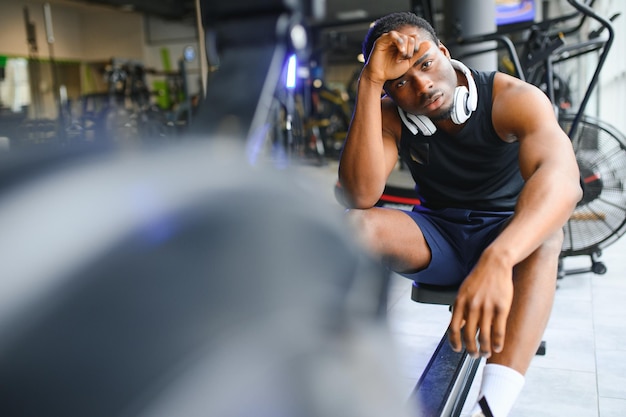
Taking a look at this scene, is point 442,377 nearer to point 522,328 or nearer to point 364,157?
point 522,328

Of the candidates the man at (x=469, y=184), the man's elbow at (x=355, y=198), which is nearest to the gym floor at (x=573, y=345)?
the man's elbow at (x=355, y=198)

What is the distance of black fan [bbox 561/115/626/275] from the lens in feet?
8.21

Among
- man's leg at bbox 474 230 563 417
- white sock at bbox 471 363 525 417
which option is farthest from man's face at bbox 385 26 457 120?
white sock at bbox 471 363 525 417

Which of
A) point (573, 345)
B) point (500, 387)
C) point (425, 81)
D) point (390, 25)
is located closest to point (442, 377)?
point (500, 387)

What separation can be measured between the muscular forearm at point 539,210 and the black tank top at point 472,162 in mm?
328

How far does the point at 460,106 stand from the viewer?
1.23m

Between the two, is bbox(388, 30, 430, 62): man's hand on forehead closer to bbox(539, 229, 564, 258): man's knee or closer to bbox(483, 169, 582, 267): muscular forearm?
bbox(483, 169, 582, 267): muscular forearm

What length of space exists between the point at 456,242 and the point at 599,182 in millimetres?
1432

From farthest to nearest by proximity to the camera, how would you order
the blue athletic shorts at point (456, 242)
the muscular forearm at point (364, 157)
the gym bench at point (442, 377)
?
the blue athletic shorts at point (456, 242) → the muscular forearm at point (364, 157) → the gym bench at point (442, 377)

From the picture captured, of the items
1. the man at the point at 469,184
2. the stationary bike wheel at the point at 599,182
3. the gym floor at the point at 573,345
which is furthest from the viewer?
the stationary bike wheel at the point at 599,182

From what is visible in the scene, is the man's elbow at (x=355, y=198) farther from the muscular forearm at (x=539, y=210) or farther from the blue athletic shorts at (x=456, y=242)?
the muscular forearm at (x=539, y=210)

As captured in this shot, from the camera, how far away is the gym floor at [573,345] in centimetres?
154

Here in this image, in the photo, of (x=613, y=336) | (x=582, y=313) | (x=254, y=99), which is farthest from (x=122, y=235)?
(x=582, y=313)

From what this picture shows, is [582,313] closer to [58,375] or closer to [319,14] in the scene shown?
[319,14]
